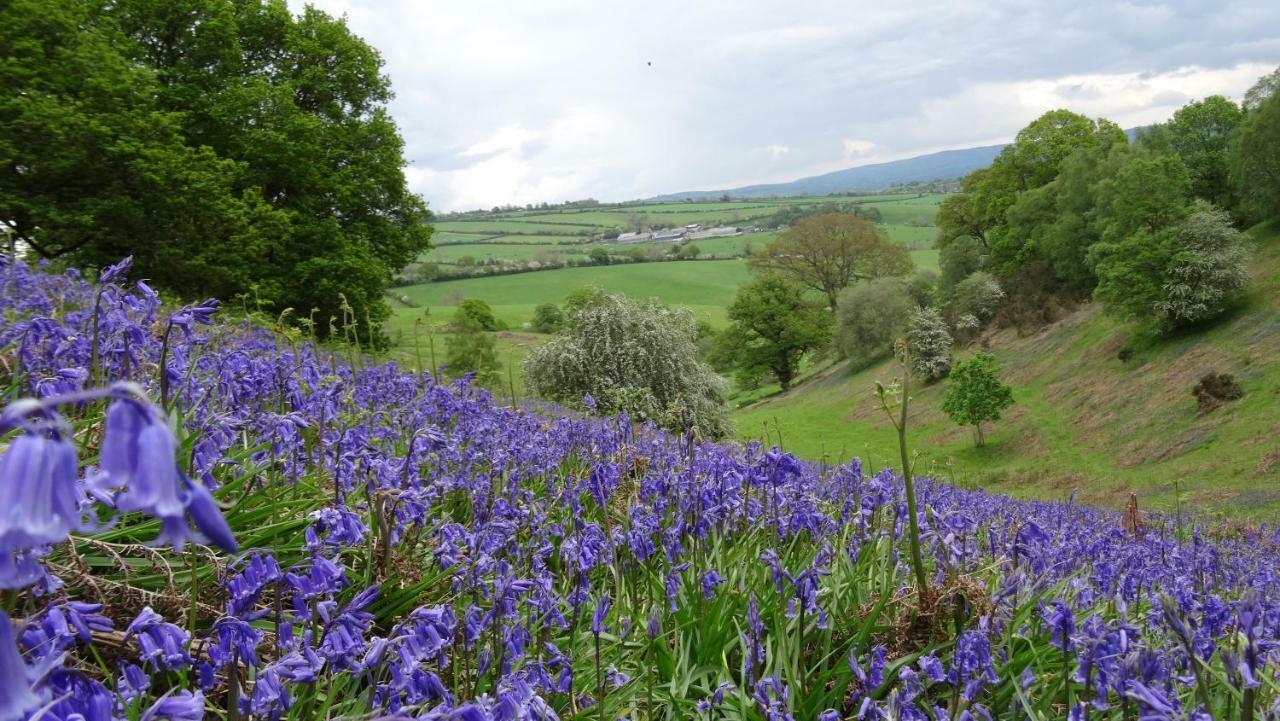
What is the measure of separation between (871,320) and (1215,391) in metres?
29.7

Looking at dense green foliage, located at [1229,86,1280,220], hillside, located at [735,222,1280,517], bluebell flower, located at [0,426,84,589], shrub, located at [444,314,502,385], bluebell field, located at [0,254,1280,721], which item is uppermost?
dense green foliage, located at [1229,86,1280,220]

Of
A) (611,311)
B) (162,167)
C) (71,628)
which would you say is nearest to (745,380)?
(611,311)

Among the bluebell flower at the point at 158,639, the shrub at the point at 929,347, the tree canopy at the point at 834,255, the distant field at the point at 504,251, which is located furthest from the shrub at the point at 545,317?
the bluebell flower at the point at 158,639

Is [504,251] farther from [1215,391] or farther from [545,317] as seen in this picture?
[1215,391]

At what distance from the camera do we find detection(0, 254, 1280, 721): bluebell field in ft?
7.32

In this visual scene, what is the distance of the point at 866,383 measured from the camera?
5925 centimetres

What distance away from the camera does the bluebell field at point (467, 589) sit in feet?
7.32

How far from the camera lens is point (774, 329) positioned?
72.2m

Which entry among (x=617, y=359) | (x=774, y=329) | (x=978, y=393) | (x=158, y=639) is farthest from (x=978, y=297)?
(x=158, y=639)

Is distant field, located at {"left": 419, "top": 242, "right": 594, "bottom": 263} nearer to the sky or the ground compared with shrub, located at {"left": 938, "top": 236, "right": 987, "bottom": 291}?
nearer to the sky

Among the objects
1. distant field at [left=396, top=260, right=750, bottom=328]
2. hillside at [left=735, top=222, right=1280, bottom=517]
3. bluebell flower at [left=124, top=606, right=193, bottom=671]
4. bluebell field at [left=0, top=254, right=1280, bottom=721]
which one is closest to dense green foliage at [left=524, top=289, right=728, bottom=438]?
hillside at [left=735, top=222, right=1280, bottom=517]

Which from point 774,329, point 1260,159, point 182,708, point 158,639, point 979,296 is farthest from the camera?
point 774,329

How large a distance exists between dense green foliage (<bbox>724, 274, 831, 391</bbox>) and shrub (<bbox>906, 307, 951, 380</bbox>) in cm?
1523

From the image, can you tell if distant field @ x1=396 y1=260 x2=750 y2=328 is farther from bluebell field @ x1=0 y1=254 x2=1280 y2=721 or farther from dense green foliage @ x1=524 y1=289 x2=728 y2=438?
bluebell field @ x1=0 y1=254 x2=1280 y2=721
